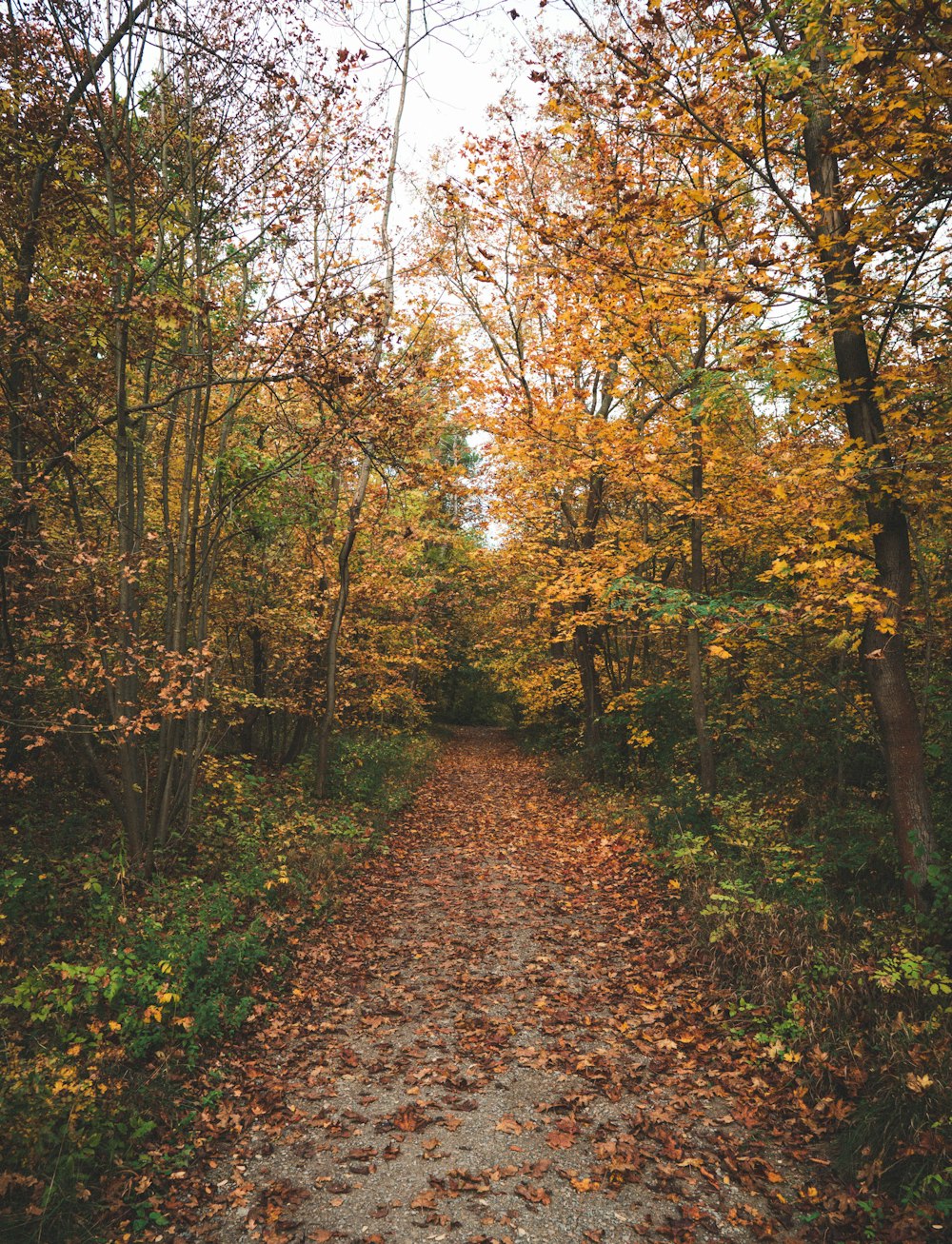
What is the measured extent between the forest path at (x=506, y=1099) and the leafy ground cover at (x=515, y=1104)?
14mm

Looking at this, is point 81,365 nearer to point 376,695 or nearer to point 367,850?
point 367,850

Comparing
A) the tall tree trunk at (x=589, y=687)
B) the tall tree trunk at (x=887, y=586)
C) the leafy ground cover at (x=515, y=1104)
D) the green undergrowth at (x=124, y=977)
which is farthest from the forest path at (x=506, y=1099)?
the tall tree trunk at (x=589, y=687)

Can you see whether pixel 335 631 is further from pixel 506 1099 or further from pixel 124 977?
pixel 506 1099

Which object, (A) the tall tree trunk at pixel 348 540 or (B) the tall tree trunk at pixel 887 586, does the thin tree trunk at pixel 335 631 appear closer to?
(A) the tall tree trunk at pixel 348 540

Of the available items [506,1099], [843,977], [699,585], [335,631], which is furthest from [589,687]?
[506,1099]

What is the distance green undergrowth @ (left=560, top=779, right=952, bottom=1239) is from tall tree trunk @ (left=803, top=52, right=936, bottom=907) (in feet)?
1.65

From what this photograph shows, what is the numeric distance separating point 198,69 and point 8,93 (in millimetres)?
2154

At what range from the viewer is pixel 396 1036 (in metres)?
5.36

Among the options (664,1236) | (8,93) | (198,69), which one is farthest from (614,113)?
(664,1236)

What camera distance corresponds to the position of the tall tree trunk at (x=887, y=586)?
5320mm

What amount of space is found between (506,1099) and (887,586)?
5060 millimetres

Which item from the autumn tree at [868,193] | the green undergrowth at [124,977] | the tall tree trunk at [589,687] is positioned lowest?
the green undergrowth at [124,977]

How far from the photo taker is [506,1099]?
14.8ft

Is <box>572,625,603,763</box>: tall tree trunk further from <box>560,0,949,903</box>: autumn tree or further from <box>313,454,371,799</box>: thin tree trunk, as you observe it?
<box>560,0,949,903</box>: autumn tree
